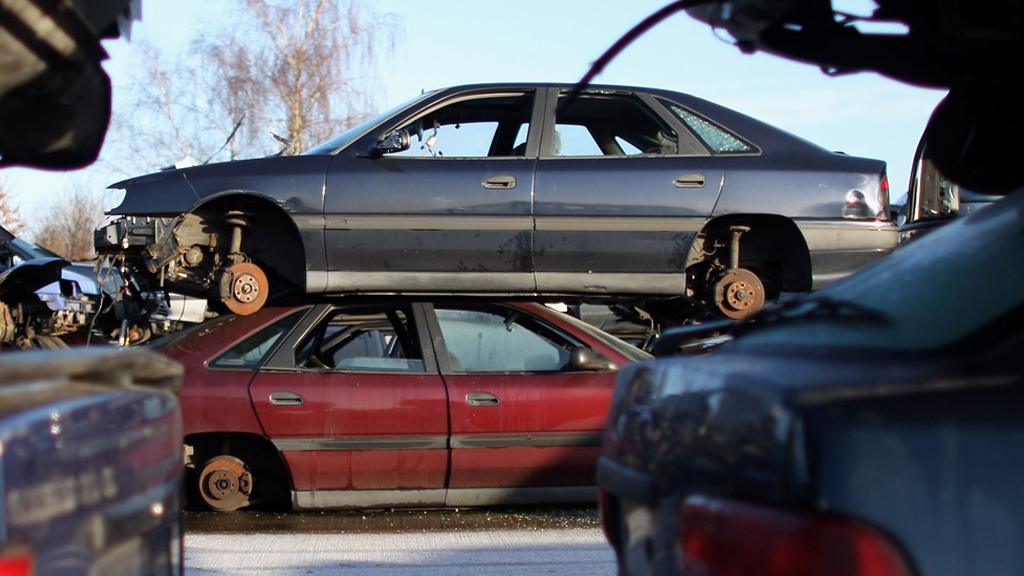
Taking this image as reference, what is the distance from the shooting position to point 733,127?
21.5 ft

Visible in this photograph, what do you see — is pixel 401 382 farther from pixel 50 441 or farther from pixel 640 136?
pixel 50 441

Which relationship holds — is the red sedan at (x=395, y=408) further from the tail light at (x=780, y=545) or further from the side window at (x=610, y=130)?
the tail light at (x=780, y=545)

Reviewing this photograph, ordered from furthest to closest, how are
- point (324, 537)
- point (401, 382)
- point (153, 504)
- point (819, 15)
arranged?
point (401, 382), point (324, 537), point (819, 15), point (153, 504)

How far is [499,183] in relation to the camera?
623cm

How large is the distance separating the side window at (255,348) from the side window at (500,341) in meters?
0.89

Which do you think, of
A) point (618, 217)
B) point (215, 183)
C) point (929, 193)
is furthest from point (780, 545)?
point (929, 193)

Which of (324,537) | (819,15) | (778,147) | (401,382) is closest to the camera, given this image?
(819,15)

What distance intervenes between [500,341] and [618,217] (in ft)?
3.26

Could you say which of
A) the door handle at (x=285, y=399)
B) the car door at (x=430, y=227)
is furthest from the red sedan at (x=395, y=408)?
the car door at (x=430, y=227)

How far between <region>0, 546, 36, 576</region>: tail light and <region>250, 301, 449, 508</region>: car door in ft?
14.0

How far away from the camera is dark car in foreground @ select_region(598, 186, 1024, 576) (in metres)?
1.57

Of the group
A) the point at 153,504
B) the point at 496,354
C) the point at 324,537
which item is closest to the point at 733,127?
the point at 496,354

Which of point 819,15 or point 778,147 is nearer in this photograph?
point 819,15

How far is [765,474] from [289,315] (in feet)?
15.9
